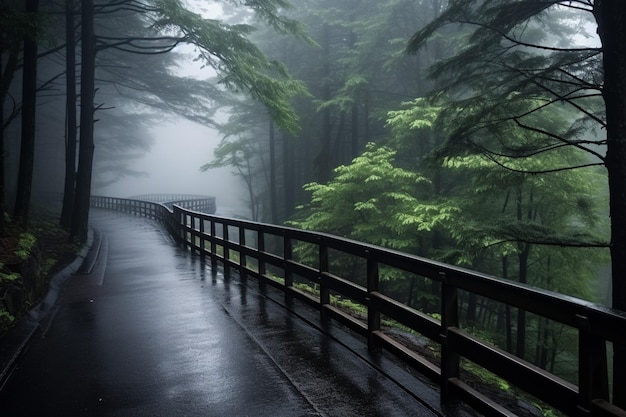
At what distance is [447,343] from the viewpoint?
4.21 m

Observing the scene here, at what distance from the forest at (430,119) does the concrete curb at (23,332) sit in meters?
0.95

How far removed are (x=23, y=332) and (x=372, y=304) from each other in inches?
207

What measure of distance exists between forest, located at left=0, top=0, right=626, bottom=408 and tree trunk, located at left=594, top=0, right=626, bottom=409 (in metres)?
0.02

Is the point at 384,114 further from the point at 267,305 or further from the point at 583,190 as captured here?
the point at 267,305

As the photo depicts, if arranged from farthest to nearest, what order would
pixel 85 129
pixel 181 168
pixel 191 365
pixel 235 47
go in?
1. pixel 181 168
2. pixel 85 129
3. pixel 235 47
4. pixel 191 365

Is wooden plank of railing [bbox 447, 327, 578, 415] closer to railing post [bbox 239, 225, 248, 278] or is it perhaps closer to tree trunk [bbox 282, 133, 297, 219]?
railing post [bbox 239, 225, 248, 278]

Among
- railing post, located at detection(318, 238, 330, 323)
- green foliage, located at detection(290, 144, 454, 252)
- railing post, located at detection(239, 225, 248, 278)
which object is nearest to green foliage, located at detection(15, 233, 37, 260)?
railing post, located at detection(239, 225, 248, 278)

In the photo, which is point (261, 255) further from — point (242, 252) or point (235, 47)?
point (235, 47)

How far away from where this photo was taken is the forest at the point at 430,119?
344 inches

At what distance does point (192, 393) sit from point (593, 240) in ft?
26.8

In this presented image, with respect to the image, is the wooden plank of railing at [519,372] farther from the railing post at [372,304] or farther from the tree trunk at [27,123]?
the tree trunk at [27,123]

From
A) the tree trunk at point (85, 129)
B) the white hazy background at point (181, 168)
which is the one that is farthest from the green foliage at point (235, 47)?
the white hazy background at point (181, 168)

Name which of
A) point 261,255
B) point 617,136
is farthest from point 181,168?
point 617,136

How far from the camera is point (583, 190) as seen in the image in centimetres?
1366
